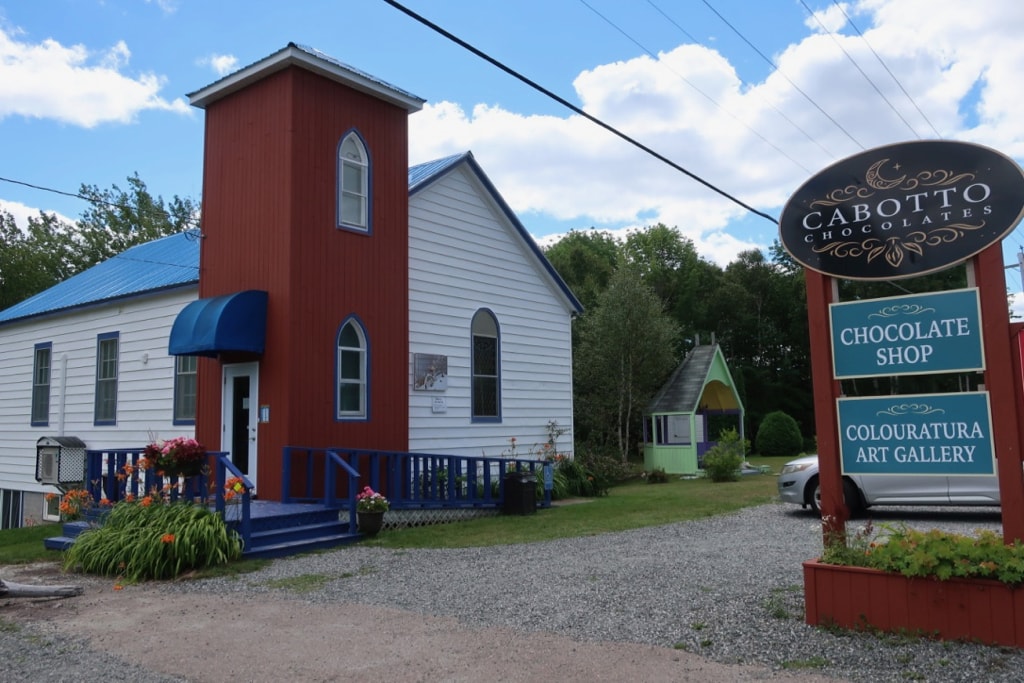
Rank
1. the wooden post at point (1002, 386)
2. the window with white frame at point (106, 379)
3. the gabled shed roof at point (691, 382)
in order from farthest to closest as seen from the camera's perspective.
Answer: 1. the gabled shed roof at point (691, 382)
2. the window with white frame at point (106, 379)
3. the wooden post at point (1002, 386)

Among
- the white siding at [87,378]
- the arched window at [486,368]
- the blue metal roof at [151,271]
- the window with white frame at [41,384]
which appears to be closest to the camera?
the white siding at [87,378]

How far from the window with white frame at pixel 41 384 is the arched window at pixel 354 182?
30.9 feet

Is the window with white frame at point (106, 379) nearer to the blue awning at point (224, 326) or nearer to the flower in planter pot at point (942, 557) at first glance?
the blue awning at point (224, 326)

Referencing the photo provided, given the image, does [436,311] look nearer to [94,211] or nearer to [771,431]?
[771,431]

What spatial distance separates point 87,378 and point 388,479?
26.4ft

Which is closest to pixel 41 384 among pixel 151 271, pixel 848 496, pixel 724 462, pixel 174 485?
pixel 151 271

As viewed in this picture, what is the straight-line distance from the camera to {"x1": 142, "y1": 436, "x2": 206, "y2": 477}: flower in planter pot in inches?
401

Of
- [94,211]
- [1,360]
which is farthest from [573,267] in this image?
[1,360]

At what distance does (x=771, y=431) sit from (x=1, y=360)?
89.2 ft

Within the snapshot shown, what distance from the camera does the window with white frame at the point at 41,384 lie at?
19188mm

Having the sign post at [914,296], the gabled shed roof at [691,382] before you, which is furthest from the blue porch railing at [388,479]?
the gabled shed roof at [691,382]

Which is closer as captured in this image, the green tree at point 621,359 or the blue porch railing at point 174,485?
the blue porch railing at point 174,485

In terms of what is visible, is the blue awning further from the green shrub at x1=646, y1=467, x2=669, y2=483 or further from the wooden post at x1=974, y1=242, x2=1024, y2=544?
the green shrub at x1=646, y1=467, x2=669, y2=483

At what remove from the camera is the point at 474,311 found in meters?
17.2
